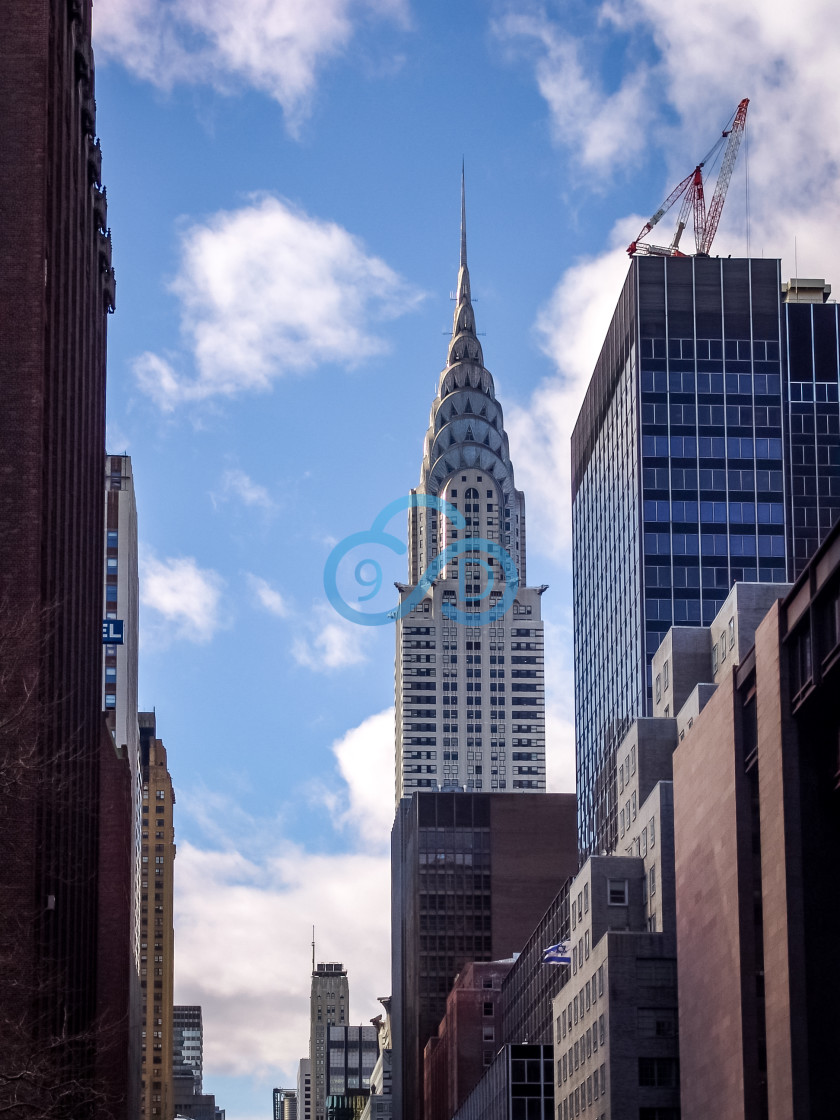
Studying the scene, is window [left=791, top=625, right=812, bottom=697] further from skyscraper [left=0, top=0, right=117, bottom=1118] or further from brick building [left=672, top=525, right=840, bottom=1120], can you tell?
skyscraper [left=0, top=0, right=117, bottom=1118]

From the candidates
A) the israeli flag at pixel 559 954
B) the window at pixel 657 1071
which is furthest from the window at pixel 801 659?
the israeli flag at pixel 559 954

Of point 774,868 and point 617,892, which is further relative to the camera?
point 617,892

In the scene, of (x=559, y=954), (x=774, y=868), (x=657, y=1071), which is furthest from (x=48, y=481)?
(x=559, y=954)

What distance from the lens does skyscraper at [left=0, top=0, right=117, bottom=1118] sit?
92812 mm

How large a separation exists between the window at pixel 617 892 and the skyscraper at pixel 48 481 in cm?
3667

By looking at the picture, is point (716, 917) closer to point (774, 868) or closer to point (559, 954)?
point (774, 868)

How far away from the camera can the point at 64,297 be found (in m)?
116

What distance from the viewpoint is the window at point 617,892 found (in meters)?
151

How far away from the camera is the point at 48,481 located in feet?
338

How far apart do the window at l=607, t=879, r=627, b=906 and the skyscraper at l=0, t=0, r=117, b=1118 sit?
3667 centimetres

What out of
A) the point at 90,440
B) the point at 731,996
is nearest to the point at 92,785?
the point at 90,440

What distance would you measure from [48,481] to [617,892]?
6282cm

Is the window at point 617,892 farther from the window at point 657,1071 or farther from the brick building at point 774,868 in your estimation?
the brick building at point 774,868

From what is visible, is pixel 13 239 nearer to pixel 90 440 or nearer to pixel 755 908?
pixel 90 440
